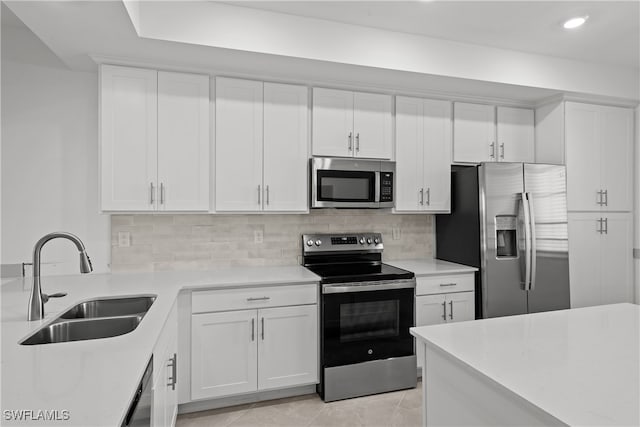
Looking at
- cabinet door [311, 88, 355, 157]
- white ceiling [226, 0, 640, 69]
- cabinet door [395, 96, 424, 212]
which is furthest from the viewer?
cabinet door [395, 96, 424, 212]

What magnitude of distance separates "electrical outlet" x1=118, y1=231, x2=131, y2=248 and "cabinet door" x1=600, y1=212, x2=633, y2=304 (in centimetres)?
409

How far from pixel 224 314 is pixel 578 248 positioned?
3.12 meters

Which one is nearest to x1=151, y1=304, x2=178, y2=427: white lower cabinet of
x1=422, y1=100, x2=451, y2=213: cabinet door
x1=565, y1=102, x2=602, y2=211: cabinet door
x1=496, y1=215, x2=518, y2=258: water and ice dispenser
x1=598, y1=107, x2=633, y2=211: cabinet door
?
x1=422, y1=100, x2=451, y2=213: cabinet door

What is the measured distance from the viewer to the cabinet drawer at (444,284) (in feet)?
9.68

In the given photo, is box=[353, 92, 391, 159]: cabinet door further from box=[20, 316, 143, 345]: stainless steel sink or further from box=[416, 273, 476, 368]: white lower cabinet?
box=[20, 316, 143, 345]: stainless steel sink

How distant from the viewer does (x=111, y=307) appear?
2.02 meters

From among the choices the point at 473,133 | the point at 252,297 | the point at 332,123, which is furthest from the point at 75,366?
the point at 473,133

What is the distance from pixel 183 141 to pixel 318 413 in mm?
2096

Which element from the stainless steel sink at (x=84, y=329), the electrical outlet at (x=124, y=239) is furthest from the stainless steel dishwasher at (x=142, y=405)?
the electrical outlet at (x=124, y=239)

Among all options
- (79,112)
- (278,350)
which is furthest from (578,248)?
(79,112)

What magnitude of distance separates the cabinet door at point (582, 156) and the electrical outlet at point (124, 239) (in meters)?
3.71

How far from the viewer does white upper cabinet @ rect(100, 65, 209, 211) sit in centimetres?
254

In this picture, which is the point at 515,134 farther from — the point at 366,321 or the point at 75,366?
the point at 75,366

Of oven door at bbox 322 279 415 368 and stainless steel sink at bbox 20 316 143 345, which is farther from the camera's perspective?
oven door at bbox 322 279 415 368
